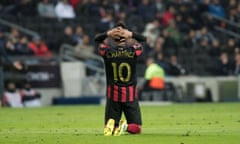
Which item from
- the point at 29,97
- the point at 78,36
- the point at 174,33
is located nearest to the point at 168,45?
the point at 174,33

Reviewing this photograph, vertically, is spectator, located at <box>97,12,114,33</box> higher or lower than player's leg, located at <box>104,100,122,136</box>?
higher

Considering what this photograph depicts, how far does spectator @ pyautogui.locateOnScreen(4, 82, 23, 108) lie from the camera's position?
33219 millimetres

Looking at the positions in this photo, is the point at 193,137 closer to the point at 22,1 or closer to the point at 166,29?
the point at 22,1

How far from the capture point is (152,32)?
39.0 m

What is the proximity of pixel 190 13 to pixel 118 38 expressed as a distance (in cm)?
2567

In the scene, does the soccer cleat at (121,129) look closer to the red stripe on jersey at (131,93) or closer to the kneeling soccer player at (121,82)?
the kneeling soccer player at (121,82)

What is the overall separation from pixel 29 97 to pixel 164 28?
918 centimetres

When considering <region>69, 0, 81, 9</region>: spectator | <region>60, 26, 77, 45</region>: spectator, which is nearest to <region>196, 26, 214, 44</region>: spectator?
<region>69, 0, 81, 9</region>: spectator

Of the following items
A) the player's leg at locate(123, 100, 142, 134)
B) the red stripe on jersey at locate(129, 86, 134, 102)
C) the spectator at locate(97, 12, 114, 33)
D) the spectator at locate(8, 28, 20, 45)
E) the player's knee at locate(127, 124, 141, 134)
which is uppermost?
the spectator at locate(97, 12, 114, 33)

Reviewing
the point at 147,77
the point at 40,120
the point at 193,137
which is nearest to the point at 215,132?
the point at 193,137

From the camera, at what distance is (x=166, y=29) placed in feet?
132

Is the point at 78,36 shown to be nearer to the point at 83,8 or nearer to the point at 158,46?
the point at 83,8

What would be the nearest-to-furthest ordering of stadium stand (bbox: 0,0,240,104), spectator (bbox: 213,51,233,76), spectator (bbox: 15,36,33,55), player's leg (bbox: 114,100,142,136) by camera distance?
1. player's leg (bbox: 114,100,142,136)
2. spectator (bbox: 15,36,33,55)
3. stadium stand (bbox: 0,0,240,104)
4. spectator (bbox: 213,51,233,76)

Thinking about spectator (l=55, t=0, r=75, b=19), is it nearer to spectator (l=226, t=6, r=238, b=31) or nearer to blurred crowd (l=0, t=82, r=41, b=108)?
blurred crowd (l=0, t=82, r=41, b=108)
